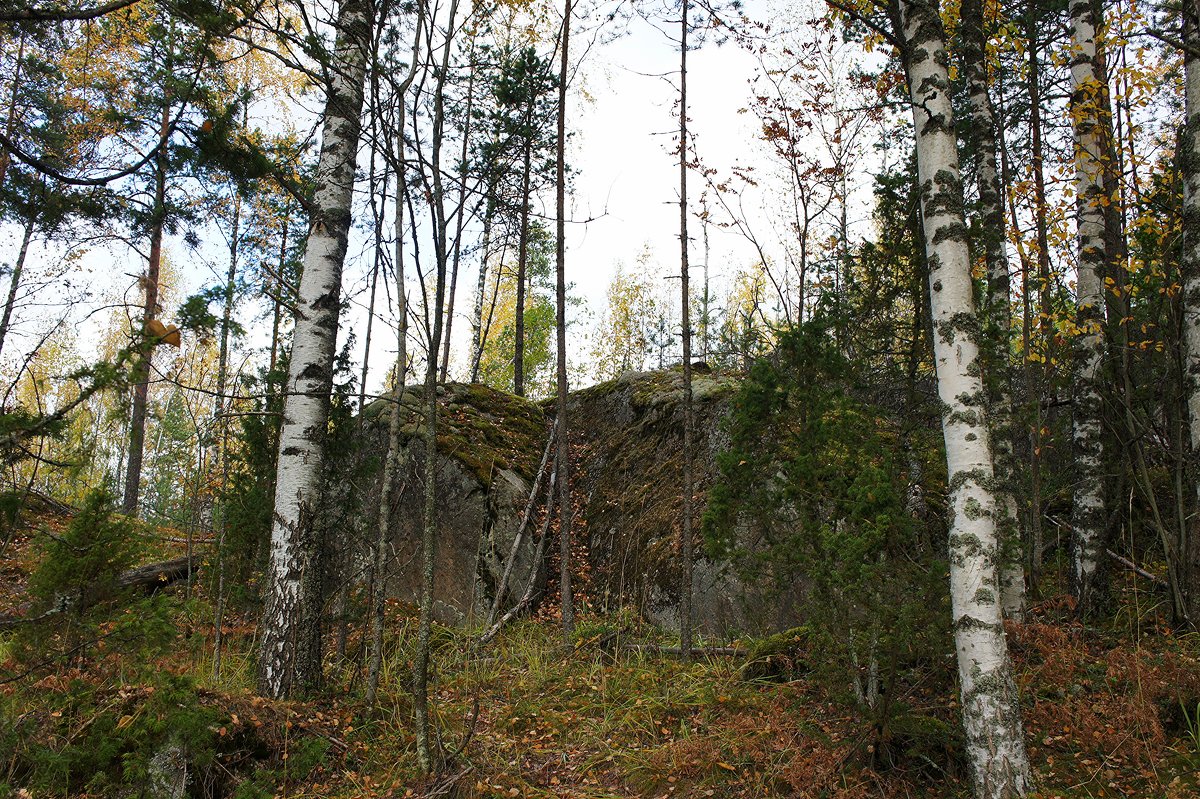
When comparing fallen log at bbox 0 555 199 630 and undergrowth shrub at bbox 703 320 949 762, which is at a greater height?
undergrowth shrub at bbox 703 320 949 762

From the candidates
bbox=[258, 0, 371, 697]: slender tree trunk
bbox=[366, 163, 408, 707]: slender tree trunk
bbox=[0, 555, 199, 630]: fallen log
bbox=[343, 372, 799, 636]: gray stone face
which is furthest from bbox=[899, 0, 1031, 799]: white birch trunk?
bbox=[0, 555, 199, 630]: fallen log

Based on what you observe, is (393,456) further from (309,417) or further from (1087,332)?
(1087,332)

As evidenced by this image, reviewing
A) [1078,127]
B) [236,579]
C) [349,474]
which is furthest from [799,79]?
[236,579]

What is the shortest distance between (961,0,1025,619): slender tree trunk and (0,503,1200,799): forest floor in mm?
508

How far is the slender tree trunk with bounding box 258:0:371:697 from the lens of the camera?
4.61 m

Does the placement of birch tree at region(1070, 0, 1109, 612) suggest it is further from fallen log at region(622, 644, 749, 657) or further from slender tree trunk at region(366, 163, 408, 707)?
slender tree trunk at region(366, 163, 408, 707)

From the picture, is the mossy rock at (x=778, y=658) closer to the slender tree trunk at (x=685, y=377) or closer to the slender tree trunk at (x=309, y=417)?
the slender tree trunk at (x=685, y=377)

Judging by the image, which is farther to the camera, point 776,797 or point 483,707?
point 483,707

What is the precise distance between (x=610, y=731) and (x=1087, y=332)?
191 inches

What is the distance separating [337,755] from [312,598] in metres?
1.08

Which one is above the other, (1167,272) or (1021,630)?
(1167,272)

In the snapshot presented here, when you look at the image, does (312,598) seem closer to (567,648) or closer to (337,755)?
(337,755)

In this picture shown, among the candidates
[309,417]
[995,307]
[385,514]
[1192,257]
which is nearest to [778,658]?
[995,307]

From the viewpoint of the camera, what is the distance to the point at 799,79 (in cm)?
801
